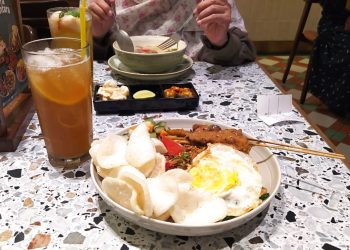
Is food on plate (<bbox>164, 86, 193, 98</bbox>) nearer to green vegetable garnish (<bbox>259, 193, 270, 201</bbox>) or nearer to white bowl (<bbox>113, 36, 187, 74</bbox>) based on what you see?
white bowl (<bbox>113, 36, 187, 74</bbox>)

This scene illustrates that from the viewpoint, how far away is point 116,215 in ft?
2.28

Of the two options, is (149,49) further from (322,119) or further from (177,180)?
(322,119)

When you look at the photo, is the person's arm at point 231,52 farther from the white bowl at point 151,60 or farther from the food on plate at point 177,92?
the food on plate at point 177,92

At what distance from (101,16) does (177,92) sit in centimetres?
65

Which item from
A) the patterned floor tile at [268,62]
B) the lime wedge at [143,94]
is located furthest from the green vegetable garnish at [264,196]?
the patterned floor tile at [268,62]

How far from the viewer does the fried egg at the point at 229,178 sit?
64 cm

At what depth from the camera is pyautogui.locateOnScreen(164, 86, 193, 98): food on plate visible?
1149 millimetres

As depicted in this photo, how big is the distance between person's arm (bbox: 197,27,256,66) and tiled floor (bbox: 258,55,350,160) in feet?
1.07

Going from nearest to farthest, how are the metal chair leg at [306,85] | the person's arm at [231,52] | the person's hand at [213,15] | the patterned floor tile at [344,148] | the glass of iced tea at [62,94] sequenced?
the glass of iced tea at [62,94]
the person's hand at [213,15]
the person's arm at [231,52]
the patterned floor tile at [344,148]
the metal chair leg at [306,85]

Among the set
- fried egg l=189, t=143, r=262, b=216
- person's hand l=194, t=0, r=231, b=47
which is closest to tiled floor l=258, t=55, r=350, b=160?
person's hand l=194, t=0, r=231, b=47

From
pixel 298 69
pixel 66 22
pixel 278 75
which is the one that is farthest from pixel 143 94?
pixel 298 69

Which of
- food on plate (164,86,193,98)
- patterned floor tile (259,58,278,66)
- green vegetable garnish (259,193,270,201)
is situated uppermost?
food on plate (164,86,193,98)

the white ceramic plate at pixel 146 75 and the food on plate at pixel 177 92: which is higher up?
the white ceramic plate at pixel 146 75

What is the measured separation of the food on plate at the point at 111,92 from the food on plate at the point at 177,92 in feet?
0.46
